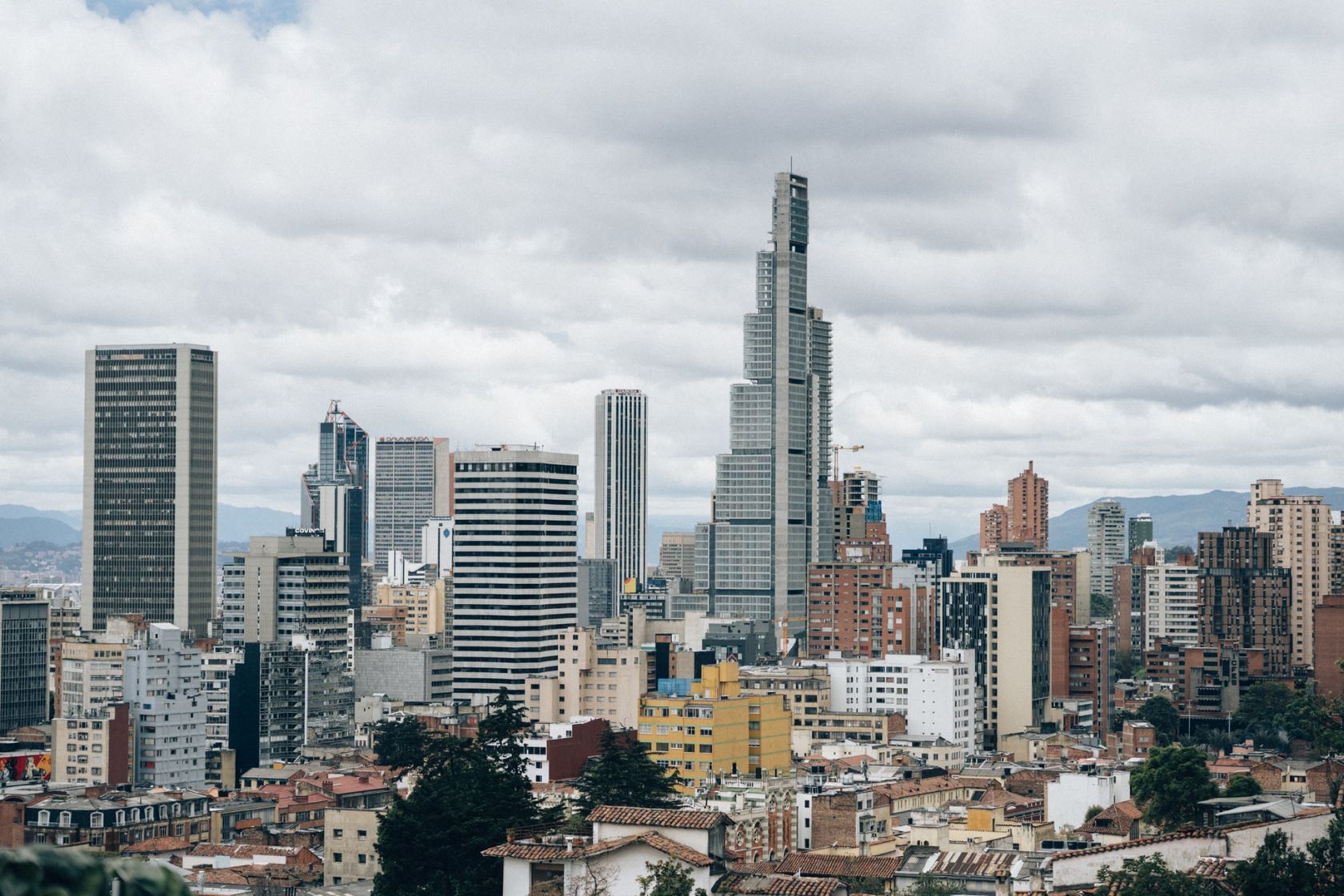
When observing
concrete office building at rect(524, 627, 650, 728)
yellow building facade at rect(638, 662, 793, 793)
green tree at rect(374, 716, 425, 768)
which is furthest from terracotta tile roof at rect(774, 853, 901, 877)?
concrete office building at rect(524, 627, 650, 728)

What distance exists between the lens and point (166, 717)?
429 feet

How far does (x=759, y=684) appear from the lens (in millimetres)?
153125

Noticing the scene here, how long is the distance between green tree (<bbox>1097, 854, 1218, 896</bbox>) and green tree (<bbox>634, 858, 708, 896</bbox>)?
8.84 metres

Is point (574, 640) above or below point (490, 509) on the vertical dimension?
below

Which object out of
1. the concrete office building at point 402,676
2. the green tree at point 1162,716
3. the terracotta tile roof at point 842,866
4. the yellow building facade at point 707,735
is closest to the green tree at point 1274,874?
the terracotta tile roof at point 842,866

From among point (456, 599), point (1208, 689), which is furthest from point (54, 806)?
point (1208, 689)

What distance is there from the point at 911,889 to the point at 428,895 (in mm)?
17467

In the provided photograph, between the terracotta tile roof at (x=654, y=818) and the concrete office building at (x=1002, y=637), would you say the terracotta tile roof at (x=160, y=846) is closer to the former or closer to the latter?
the terracotta tile roof at (x=654, y=818)

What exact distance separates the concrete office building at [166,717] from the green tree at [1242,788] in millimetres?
71877

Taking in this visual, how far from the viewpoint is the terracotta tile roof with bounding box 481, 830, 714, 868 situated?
40.3 m

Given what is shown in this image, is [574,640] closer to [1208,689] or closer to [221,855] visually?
[1208,689]

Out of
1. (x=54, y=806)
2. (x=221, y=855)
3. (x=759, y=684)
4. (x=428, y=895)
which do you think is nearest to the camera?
(x=428, y=895)

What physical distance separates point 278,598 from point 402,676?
50.3 ft

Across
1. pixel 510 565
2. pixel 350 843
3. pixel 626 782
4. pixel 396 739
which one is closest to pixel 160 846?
pixel 350 843
